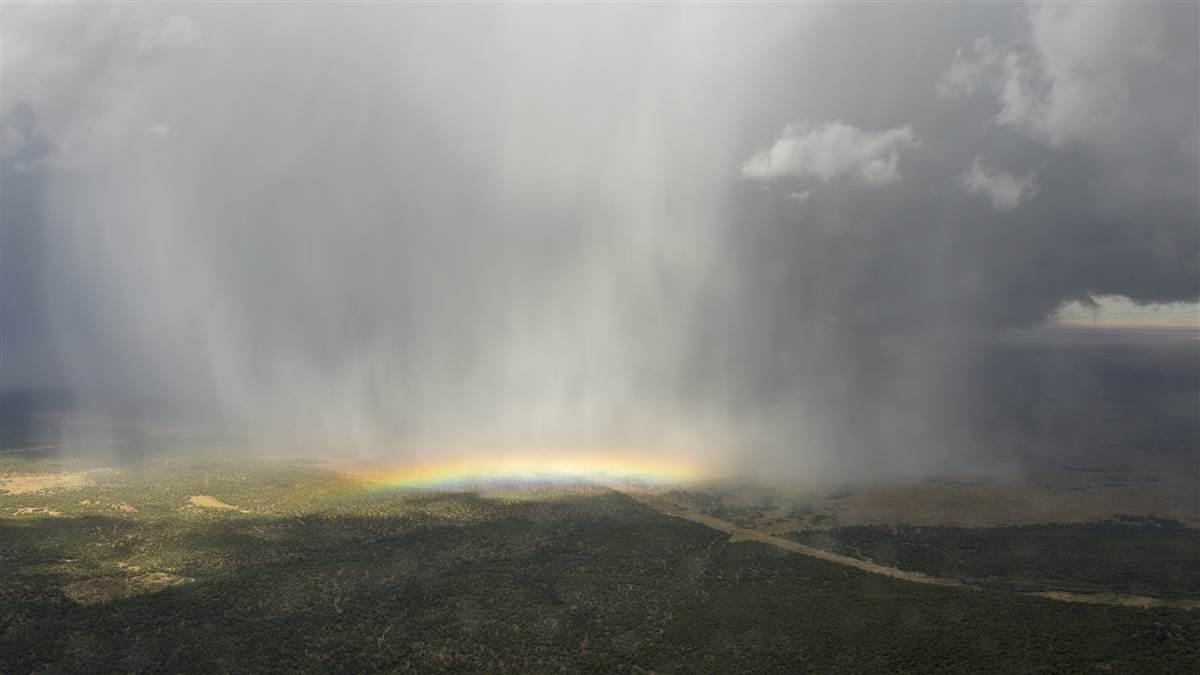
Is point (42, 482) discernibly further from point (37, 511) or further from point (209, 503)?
point (209, 503)

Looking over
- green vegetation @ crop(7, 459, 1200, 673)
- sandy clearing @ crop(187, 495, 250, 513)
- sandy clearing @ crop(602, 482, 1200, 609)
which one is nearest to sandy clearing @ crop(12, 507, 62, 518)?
green vegetation @ crop(7, 459, 1200, 673)

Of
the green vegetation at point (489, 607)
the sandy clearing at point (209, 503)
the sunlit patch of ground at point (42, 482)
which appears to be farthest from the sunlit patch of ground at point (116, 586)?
the sunlit patch of ground at point (42, 482)

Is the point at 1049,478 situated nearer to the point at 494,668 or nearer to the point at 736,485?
the point at 736,485

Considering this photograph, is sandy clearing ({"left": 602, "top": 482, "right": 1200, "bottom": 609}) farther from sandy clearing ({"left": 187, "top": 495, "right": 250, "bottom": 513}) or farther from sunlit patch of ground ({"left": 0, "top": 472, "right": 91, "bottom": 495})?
sunlit patch of ground ({"left": 0, "top": 472, "right": 91, "bottom": 495})

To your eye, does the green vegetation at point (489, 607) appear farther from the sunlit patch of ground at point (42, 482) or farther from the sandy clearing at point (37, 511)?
the sunlit patch of ground at point (42, 482)

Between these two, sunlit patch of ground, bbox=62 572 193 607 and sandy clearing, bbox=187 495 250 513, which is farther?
sandy clearing, bbox=187 495 250 513

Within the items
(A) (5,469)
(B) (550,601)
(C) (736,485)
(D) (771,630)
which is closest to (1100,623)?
(D) (771,630)

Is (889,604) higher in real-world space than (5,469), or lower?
lower
